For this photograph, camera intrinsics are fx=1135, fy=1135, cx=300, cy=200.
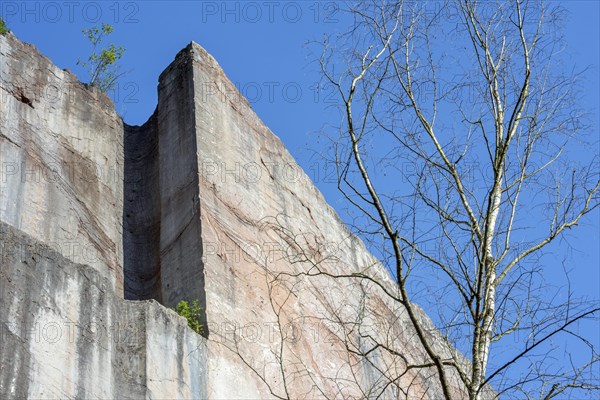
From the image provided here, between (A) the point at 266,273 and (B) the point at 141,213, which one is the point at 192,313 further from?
(B) the point at 141,213

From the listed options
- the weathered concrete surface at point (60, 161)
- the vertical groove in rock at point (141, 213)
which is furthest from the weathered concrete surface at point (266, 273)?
the weathered concrete surface at point (60, 161)

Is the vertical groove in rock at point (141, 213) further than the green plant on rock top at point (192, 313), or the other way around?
the vertical groove in rock at point (141, 213)

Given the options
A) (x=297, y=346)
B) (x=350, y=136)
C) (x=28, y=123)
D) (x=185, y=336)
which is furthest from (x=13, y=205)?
(x=350, y=136)

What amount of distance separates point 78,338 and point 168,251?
2293mm

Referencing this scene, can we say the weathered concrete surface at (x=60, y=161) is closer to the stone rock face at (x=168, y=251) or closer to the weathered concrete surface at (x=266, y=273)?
the stone rock face at (x=168, y=251)

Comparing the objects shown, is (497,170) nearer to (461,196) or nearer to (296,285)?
(461,196)

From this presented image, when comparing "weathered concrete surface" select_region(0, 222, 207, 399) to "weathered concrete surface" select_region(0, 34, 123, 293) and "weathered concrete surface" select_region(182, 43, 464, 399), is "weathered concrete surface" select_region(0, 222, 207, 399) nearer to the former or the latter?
"weathered concrete surface" select_region(182, 43, 464, 399)

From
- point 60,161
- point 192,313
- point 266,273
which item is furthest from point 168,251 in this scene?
point 60,161

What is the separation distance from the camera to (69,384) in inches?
261

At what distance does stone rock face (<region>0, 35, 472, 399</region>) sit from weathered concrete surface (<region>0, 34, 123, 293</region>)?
2 cm

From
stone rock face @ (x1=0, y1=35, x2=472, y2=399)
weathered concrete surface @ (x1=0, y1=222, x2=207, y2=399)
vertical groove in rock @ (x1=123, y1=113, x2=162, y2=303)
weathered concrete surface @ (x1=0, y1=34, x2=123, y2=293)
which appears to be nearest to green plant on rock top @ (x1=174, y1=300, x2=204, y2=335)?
stone rock face @ (x1=0, y1=35, x2=472, y2=399)

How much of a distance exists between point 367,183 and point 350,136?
343 millimetres

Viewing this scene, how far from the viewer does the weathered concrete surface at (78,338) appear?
255 inches

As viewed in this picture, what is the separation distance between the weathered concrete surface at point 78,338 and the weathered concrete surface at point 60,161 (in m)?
1.40
